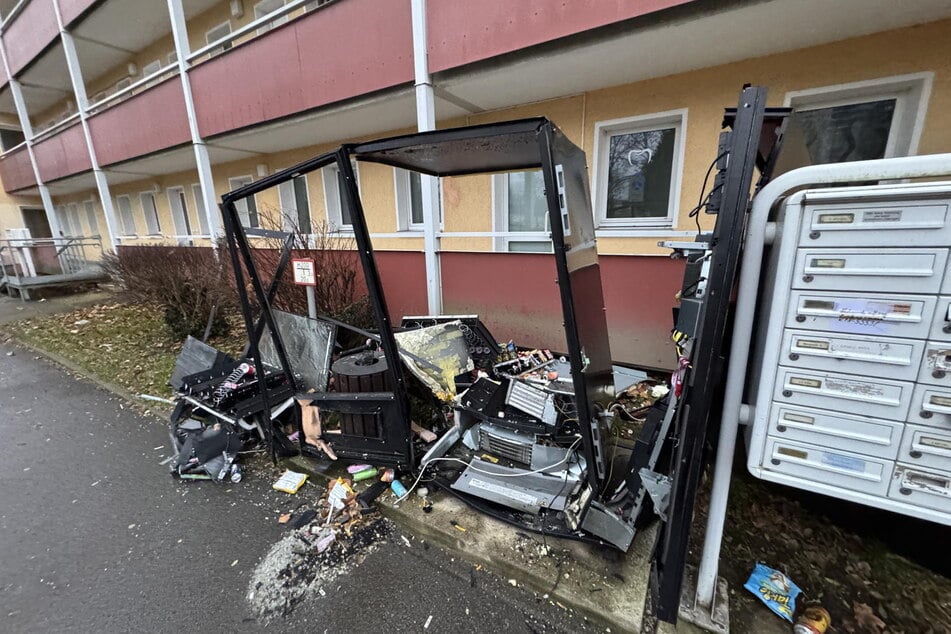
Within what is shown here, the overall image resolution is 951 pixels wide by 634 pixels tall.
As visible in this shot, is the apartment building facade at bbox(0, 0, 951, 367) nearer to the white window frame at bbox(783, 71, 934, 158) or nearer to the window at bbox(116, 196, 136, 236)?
the white window frame at bbox(783, 71, 934, 158)

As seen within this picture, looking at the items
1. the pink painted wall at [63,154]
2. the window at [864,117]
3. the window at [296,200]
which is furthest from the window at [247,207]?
the window at [864,117]

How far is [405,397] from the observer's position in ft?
8.04

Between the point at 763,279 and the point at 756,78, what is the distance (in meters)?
3.15

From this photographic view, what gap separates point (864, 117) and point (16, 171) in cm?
2082

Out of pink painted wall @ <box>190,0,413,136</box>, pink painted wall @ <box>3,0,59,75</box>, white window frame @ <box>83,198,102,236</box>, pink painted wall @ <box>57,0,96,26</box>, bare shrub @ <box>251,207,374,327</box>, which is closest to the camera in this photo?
pink painted wall @ <box>190,0,413,136</box>

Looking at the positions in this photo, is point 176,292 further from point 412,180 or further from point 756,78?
point 756,78

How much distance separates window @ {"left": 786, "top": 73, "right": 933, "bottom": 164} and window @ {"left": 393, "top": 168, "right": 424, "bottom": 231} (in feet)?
15.0

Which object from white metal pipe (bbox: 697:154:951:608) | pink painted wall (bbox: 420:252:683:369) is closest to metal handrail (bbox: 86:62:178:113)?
pink painted wall (bbox: 420:252:683:369)

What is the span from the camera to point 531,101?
4488mm

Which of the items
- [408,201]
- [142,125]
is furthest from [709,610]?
[142,125]

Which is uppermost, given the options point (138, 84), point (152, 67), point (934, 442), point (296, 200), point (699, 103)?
point (152, 67)

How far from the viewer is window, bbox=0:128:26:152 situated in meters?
14.7

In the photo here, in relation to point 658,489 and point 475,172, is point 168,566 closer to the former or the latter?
point 658,489

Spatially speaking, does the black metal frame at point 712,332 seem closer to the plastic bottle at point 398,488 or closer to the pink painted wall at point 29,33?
the plastic bottle at point 398,488
